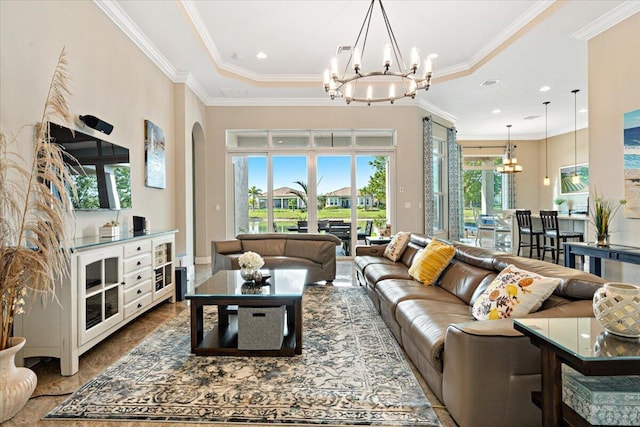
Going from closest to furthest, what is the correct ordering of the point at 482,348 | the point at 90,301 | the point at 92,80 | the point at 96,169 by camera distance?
the point at 482,348, the point at 90,301, the point at 96,169, the point at 92,80

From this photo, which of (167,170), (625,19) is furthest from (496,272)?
(167,170)

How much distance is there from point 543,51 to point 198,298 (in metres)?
5.60

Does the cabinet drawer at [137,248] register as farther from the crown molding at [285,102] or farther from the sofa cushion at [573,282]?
the crown molding at [285,102]

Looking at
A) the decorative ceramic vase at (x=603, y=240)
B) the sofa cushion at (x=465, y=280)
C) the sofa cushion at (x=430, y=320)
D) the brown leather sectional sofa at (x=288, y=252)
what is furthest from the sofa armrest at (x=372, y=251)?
the decorative ceramic vase at (x=603, y=240)

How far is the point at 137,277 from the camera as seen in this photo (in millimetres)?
3330

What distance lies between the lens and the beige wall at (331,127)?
285 inches

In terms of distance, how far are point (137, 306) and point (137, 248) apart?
0.56m

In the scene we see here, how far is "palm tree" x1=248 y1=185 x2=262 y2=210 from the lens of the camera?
749 centimetres

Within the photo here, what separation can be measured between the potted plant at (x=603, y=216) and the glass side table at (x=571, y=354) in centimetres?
310

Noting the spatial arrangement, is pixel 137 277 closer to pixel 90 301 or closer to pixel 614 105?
pixel 90 301

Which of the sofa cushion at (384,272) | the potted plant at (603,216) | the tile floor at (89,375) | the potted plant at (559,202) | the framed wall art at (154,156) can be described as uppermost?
the framed wall art at (154,156)

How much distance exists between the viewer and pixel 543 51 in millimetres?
4938

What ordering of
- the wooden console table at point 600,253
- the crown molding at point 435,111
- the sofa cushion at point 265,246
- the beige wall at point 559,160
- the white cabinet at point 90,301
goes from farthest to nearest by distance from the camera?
the beige wall at point 559,160 → the crown molding at point 435,111 → the sofa cushion at point 265,246 → the wooden console table at point 600,253 → the white cabinet at point 90,301

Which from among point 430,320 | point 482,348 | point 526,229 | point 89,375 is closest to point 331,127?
point 526,229
